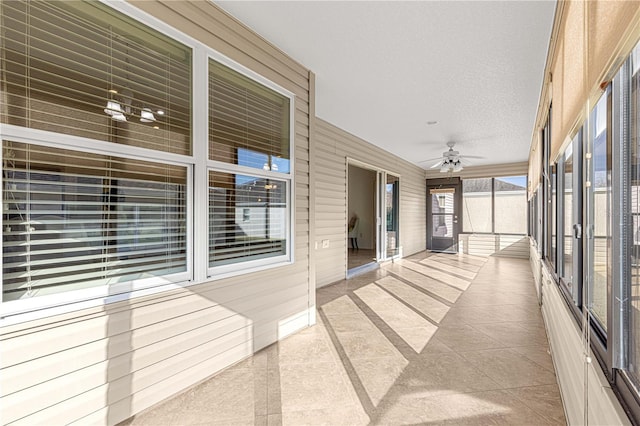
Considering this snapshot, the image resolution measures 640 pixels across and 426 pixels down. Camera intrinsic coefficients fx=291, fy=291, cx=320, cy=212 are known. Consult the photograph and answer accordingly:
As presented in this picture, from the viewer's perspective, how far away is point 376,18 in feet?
7.54

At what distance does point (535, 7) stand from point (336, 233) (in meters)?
3.94

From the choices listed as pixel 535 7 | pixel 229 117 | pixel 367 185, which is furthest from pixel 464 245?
pixel 229 117

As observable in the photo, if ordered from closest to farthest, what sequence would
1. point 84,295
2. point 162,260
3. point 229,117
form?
1. point 84,295
2. point 162,260
3. point 229,117

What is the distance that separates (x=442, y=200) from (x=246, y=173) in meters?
8.47

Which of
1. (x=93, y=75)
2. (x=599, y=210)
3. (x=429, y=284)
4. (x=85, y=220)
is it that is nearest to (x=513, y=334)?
(x=429, y=284)

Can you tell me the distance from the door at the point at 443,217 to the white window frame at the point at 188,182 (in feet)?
25.7

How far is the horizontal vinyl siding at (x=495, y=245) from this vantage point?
27.5 feet

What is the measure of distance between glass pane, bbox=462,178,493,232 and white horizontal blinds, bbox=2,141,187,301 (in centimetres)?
916

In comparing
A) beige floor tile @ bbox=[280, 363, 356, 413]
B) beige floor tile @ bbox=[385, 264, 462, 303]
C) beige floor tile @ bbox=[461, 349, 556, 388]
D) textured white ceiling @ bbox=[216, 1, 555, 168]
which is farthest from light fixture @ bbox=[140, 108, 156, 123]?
beige floor tile @ bbox=[385, 264, 462, 303]

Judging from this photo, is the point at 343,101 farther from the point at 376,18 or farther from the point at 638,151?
the point at 638,151

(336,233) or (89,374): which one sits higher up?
(336,233)

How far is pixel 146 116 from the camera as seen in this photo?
193 cm

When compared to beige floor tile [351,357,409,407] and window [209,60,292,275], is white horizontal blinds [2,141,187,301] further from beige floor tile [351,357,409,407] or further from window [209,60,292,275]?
beige floor tile [351,357,409,407]

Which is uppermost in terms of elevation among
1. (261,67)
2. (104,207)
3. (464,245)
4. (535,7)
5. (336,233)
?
(535,7)
